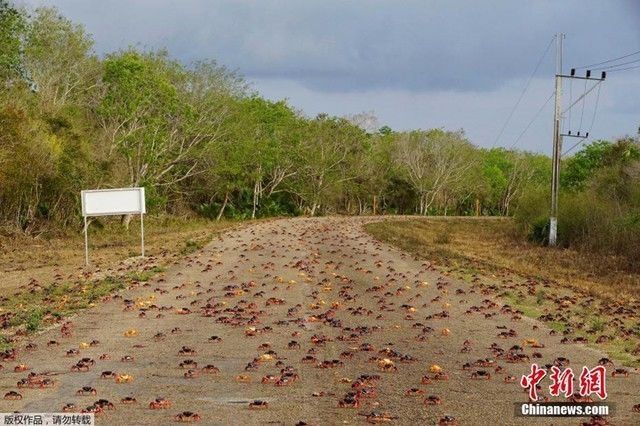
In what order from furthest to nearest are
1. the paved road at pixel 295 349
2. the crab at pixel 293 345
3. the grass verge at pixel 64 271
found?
the grass verge at pixel 64 271 → the crab at pixel 293 345 → the paved road at pixel 295 349

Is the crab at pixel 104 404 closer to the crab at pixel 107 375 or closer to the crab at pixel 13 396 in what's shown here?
the crab at pixel 13 396

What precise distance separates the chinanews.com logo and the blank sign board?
57.6 feet

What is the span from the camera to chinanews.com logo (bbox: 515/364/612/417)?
8719mm

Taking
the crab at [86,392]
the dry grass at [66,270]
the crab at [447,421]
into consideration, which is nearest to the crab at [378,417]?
the crab at [447,421]

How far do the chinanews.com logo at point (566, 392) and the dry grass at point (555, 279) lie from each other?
5.09 ft

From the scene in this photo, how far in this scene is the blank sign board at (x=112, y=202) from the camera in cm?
2574

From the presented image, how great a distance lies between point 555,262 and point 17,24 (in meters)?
26.8

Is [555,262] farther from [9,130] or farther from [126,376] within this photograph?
[126,376]

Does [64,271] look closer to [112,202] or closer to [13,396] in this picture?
[112,202]

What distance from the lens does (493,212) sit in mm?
108062

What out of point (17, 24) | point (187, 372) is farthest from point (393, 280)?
point (17, 24)

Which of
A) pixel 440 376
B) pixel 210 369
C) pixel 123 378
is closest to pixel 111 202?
pixel 210 369

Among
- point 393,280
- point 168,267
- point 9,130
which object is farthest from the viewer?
point 9,130

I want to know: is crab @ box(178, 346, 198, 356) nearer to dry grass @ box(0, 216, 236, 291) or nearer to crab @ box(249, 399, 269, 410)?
crab @ box(249, 399, 269, 410)
